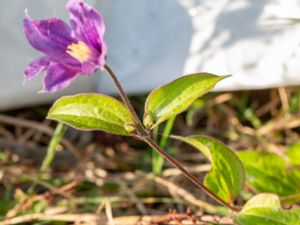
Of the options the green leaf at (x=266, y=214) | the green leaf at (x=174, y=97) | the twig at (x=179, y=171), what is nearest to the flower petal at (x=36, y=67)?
the green leaf at (x=174, y=97)

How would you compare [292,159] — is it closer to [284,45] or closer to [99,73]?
[284,45]

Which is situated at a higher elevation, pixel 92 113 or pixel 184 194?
pixel 92 113

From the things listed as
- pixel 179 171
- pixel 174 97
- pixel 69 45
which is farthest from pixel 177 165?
pixel 179 171

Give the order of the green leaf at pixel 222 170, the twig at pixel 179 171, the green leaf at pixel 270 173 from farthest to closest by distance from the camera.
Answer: the twig at pixel 179 171
the green leaf at pixel 270 173
the green leaf at pixel 222 170

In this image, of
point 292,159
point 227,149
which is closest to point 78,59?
point 227,149

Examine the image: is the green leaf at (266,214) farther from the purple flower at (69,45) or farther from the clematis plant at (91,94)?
the purple flower at (69,45)

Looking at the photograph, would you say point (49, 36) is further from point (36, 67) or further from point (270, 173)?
point (270, 173)
